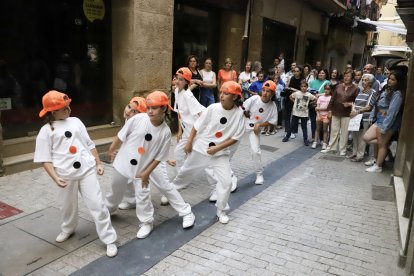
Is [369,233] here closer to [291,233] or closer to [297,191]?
[291,233]

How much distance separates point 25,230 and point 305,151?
623cm

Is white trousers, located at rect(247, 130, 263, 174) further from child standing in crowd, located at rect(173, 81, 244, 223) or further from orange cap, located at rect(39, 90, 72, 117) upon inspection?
orange cap, located at rect(39, 90, 72, 117)

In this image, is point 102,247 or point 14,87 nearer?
point 102,247

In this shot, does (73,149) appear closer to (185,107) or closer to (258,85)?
(185,107)

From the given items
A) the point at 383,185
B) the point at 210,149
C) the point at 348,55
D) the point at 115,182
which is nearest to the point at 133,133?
the point at 115,182

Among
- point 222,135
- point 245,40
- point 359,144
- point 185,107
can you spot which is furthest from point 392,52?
point 222,135

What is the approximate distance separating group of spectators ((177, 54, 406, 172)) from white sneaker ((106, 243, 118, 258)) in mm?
4443

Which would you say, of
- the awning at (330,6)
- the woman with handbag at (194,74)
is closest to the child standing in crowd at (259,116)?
the woman with handbag at (194,74)

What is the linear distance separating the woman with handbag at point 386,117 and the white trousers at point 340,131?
826 mm

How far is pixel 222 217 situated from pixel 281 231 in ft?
2.37

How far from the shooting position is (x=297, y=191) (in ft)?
18.8

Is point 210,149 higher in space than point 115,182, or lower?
higher

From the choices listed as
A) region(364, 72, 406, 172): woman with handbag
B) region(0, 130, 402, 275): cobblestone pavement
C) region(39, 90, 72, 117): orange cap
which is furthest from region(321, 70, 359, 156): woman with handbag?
region(39, 90, 72, 117): orange cap

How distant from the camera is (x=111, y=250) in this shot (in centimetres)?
360
